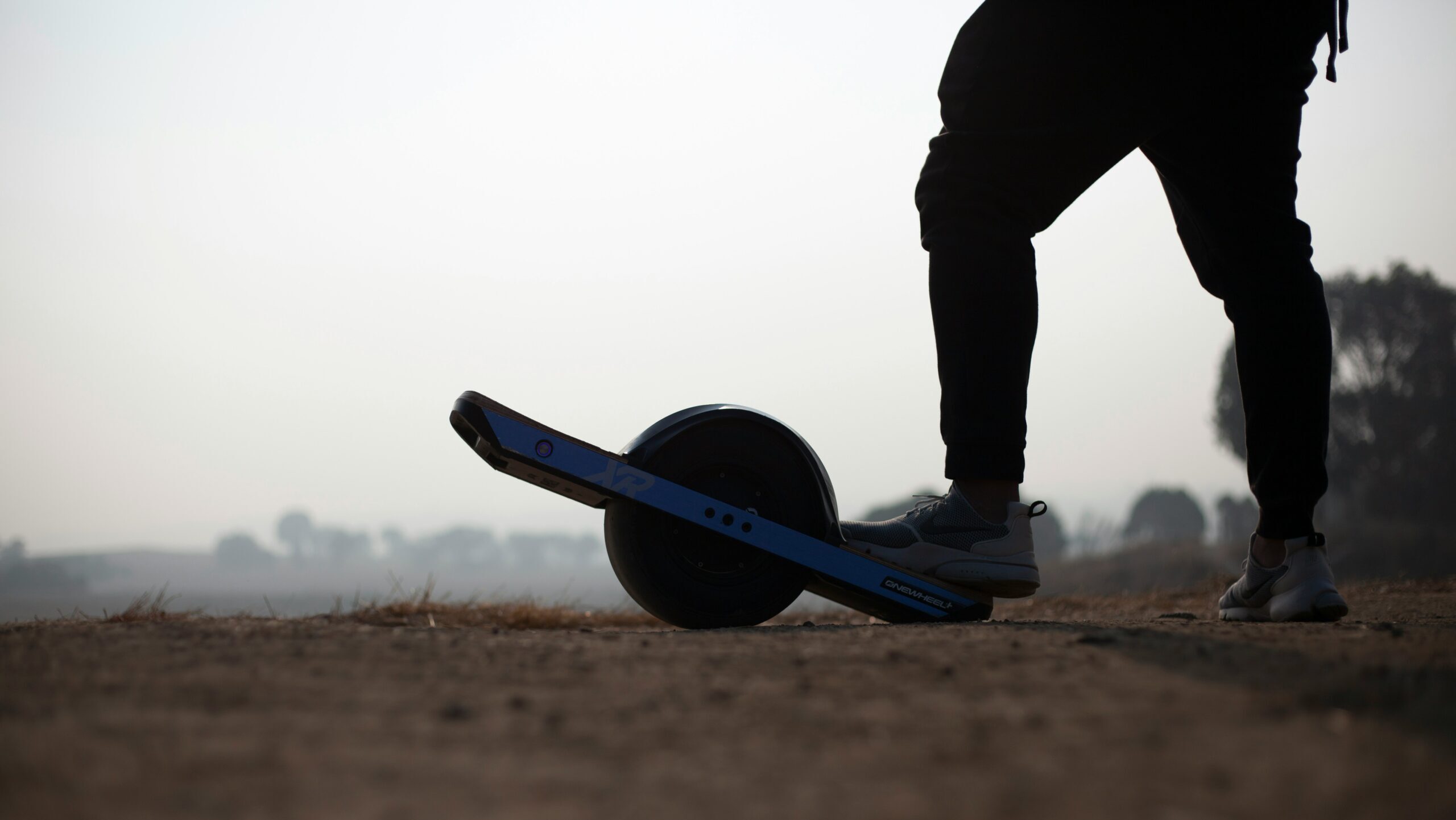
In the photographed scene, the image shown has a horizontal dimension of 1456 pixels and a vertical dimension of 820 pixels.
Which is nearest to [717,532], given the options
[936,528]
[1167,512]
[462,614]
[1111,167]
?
[936,528]

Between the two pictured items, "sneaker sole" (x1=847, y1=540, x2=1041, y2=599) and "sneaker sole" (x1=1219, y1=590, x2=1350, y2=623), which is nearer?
"sneaker sole" (x1=1219, y1=590, x2=1350, y2=623)

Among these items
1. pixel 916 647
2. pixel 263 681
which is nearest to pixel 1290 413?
pixel 916 647

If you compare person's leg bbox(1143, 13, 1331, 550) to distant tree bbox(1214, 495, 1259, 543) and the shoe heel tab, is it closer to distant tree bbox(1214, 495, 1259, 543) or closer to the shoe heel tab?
the shoe heel tab

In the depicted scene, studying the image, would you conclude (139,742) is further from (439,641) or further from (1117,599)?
(1117,599)

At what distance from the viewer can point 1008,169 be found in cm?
247

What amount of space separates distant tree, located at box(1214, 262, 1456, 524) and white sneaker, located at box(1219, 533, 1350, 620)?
85.1ft

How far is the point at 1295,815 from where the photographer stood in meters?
0.72

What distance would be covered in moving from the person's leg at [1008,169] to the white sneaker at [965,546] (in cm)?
5

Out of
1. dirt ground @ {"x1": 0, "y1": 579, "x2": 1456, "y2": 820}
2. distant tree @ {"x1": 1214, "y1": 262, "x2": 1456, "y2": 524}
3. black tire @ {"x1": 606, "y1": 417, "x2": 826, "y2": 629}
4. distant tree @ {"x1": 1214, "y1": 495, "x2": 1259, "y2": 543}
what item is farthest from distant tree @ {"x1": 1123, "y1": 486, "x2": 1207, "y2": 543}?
dirt ground @ {"x1": 0, "y1": 579, "x2": 1456, "y2": 820}

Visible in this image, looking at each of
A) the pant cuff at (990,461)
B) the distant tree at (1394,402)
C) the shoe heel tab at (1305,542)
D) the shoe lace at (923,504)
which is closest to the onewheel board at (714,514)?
the shoe lace at (923,504)

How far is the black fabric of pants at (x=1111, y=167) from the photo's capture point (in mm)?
2436

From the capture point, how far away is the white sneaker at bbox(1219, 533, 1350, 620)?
2387 mm

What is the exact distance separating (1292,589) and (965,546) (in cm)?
83

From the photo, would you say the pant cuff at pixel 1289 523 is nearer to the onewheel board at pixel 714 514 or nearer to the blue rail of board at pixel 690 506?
the onewheel board at pixel 714 514
